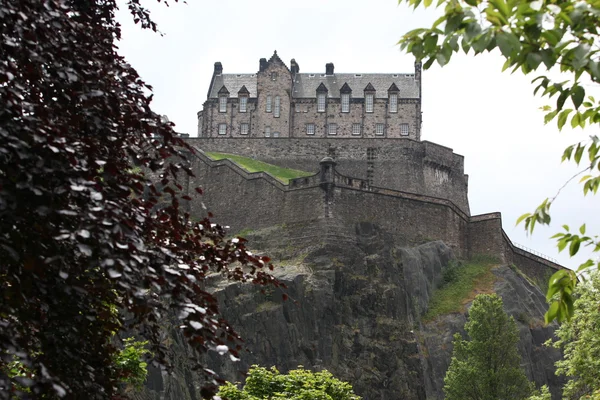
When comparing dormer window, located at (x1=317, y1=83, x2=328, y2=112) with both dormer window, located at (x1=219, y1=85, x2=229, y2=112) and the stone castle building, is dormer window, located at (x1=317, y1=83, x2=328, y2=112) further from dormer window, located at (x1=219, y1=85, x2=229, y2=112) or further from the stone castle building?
dormer window, located at (x1=219, y1=85, x2=229, y2=112)

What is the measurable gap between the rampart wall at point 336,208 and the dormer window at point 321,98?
14.5m

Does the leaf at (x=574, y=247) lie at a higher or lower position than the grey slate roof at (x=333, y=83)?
lower

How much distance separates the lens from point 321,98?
6812 centimetres

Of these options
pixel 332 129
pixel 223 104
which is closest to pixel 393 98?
pixel 332 129

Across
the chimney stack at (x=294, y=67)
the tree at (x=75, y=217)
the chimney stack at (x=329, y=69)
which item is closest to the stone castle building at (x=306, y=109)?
the chimney stack at (x=294, y=67)

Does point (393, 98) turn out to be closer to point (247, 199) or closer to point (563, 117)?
point (247, 199)

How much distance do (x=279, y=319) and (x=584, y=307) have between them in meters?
17.6

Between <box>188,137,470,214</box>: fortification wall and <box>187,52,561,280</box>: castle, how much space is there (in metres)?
0.06

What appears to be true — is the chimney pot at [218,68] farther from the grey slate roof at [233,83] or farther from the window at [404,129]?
the window at [404,129]

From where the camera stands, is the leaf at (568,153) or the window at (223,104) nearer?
the leaf at (568,153)

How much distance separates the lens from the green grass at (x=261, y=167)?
58062 mm

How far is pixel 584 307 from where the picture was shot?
30297 millimetres

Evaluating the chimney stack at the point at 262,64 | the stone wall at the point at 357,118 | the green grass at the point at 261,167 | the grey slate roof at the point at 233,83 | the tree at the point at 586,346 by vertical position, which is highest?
the chimney stack at the point at 262,64

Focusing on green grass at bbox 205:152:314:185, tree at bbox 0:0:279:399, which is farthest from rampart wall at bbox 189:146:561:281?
tree at bbox 0:0:279:399
